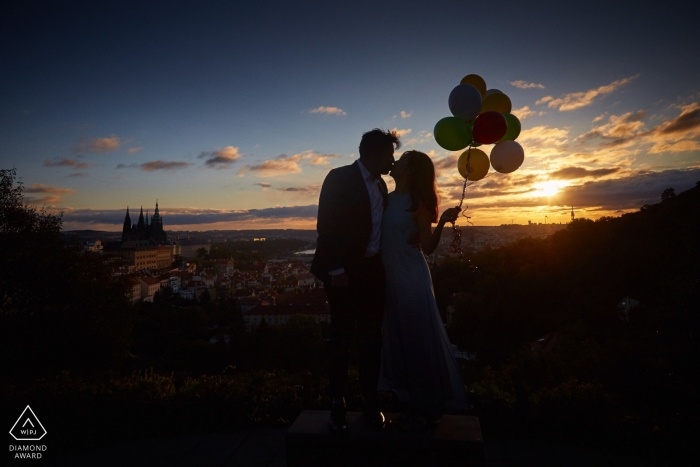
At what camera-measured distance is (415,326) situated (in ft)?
7.95

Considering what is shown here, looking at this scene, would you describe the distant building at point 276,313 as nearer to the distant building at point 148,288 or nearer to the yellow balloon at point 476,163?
the distant building at point 148,288

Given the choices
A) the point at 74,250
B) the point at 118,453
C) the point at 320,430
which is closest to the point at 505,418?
the point at 320,430

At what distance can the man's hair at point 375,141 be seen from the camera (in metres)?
2.41

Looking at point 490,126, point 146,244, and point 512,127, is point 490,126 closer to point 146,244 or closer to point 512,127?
point 512,127

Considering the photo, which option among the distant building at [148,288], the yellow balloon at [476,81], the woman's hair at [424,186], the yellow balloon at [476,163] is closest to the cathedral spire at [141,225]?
the distant building at [148,288]

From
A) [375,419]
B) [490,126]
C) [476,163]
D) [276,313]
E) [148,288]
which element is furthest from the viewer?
[148,288]

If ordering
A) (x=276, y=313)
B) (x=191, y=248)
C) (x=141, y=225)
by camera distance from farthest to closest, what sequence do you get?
(x=191, y=248)
(x=141, y=225)
(x=276, y=313)

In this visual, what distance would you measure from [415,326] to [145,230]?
107096 mm

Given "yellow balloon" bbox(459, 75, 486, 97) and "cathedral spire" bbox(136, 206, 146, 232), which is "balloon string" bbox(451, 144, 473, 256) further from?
"cathedral spire" bbox(136, 206, 146, 232)

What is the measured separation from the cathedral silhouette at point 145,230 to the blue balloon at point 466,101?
10027 cm

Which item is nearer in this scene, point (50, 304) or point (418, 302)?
point (418, 302)

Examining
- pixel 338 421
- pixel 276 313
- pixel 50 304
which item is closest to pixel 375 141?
pixel 338 421

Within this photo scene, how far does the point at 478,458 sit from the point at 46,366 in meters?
12.7

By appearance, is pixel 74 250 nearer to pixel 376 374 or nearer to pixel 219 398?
pixel 219 398
